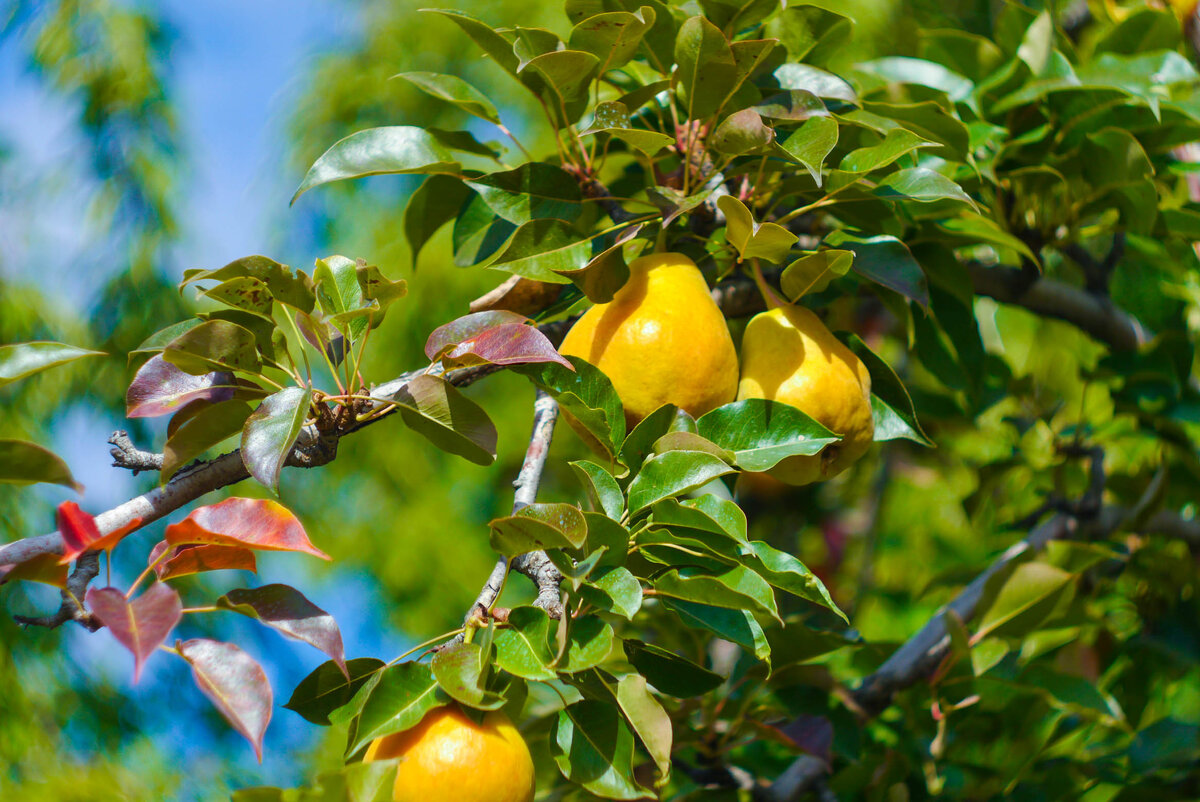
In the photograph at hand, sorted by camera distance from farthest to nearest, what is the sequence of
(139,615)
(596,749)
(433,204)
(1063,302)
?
(1063,302) < (433,204) < (596,749) < (139,615)

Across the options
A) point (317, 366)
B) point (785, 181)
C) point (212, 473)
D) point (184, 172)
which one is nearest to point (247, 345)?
point (212, 473)

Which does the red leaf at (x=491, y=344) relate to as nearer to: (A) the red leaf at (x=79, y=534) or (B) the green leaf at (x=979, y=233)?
(A) the red leaf at (x=79, y=534)

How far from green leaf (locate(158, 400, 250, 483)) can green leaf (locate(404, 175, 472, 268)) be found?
1.04ft

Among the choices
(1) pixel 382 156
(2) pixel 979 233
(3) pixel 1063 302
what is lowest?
(3) pixel 1063 302

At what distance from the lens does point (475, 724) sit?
0.55 m

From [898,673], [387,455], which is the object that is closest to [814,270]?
[898,673]

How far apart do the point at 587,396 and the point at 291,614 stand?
9.5 inches

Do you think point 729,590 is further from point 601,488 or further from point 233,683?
point 233,683

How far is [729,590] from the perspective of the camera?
0.56 m

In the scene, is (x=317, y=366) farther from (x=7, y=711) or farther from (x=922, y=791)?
(x=922, y=791)

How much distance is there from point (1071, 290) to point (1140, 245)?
192 millimetres

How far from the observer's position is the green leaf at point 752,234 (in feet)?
2.09

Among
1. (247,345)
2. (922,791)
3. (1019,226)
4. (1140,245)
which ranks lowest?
(922,791)

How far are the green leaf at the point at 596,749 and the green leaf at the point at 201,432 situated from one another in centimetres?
30
